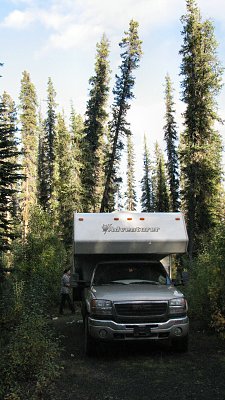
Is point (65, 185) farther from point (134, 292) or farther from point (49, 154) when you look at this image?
point (134, 292)

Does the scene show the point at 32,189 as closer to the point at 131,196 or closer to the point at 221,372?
the point at 131,196

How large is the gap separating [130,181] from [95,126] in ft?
107

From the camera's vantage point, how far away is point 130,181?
72.6 meters

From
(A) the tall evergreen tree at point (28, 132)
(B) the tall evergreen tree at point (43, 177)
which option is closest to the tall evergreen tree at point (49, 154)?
(B) the tall evergreen tree at point (43, 177)

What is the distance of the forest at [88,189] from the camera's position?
926cm

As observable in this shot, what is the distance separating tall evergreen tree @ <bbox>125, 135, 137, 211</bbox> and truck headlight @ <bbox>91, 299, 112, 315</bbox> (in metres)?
63.3

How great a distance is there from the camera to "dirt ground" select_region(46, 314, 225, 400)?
20.8ft

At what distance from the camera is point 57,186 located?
165 feet

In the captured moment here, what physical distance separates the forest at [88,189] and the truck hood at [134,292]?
4.43 feet

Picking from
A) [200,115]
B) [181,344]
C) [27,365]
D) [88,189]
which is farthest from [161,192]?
[27,365]

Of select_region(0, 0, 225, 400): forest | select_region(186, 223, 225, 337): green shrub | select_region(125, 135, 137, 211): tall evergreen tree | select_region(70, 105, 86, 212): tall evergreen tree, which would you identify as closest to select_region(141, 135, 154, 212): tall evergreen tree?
select_region(125, 135, 137, 211): tall evergreen tree

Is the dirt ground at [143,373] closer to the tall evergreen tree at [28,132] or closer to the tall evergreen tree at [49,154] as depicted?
the tall evergreen tree at [28,132]

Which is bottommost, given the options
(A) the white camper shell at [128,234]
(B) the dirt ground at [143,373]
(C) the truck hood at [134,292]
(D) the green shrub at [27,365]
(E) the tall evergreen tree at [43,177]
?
(B) the dirt ground at [143,373]

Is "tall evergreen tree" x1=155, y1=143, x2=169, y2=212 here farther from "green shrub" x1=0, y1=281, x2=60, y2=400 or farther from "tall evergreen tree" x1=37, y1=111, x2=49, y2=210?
"green shrub" x1=0, y1=281, x2=60, y2=400
